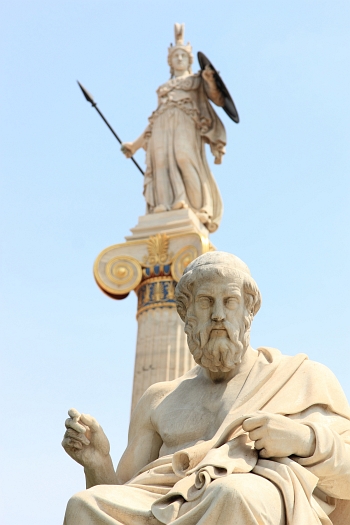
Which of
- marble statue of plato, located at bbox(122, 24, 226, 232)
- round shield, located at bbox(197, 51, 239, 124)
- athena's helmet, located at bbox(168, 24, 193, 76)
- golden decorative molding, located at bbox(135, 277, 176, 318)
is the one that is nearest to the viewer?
→ golden decorative molding, located at bbox(135, 277, 176, 318)

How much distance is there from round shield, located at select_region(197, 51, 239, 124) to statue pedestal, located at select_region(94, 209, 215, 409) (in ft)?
5.61

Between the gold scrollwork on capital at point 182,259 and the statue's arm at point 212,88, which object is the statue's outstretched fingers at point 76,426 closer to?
the gold scrollwork on capital at point 182,259

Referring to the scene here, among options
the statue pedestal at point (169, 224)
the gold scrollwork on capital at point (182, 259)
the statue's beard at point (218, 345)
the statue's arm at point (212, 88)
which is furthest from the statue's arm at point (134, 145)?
the statue's beard at point (218, 345)

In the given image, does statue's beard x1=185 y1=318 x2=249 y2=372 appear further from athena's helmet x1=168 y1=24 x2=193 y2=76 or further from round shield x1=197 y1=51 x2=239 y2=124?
athena's helmet x1=168 y1=24 x2=193 y2=76

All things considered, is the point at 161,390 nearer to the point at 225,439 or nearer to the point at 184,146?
the point at 225,439

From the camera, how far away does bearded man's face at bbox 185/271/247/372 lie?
4789 mm

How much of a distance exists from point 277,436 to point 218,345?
597mm

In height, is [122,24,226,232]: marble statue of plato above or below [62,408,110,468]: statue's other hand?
above

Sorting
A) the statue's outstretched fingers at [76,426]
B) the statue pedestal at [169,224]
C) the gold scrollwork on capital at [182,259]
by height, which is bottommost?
the statue's outstretched fingers at [76,426]

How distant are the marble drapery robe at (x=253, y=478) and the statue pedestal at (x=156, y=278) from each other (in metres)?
8.69

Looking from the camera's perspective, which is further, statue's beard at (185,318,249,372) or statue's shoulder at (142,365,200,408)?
statue's shoulder at (142,365,200,408)

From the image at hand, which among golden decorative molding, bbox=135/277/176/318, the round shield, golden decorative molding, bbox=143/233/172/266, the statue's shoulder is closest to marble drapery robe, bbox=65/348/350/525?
the statue's shoulder

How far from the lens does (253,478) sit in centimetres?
418

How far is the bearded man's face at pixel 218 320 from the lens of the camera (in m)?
4.79
